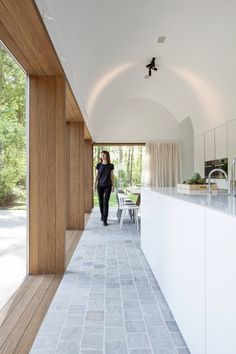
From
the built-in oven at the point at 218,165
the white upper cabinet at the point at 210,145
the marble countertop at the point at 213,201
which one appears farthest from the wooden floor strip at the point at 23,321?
the white upper cabinet at the point at 210,145

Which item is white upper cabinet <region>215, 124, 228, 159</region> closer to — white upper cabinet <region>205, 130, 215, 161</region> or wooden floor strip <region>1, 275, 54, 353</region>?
white upper cabinet <region>205, 130, 215, 161</region>

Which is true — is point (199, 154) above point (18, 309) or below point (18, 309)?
above

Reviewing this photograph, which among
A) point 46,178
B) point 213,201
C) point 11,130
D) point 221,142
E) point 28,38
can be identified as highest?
point 28,38

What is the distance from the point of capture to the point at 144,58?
5465 mm

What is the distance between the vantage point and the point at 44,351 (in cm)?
171

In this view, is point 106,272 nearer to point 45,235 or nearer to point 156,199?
point 45,235

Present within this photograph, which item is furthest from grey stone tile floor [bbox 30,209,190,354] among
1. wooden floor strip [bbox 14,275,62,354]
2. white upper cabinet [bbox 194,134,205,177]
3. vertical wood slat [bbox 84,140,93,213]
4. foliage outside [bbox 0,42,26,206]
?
vertical wood slat [bbox 84,140,93,213]

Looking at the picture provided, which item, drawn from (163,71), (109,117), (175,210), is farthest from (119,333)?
(109,117)

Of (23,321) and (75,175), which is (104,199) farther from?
(23,321)

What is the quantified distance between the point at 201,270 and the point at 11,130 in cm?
183

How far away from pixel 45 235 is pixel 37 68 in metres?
1.57

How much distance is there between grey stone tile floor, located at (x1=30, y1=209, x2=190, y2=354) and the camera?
5.80 feet

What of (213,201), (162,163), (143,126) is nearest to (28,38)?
(213,201)

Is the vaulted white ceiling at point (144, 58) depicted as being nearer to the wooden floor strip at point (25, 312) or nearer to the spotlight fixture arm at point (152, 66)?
the spotlight fixture arm at point (152, 66)
